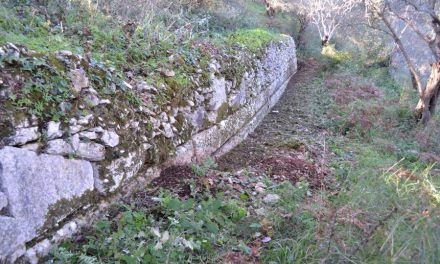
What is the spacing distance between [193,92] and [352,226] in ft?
9.71

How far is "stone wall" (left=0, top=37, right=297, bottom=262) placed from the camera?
8.46ft

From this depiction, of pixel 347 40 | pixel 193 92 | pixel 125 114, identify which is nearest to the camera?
pixel 125 114

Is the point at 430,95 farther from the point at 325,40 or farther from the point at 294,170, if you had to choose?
the point at 325,40

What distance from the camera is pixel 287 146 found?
258 inches

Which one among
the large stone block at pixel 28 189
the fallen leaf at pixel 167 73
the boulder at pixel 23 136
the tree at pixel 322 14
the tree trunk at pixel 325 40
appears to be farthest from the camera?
the tree trunk at pixel 325 40

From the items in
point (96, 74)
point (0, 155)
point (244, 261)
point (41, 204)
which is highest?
point (96, 74)

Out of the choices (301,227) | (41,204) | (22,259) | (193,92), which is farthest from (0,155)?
(193,92)

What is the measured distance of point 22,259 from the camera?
2553 millimetres

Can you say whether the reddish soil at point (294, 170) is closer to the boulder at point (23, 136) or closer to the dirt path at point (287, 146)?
the dirt path at point (287, 146)

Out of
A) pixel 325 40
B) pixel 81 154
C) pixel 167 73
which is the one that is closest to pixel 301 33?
pixel 325 40

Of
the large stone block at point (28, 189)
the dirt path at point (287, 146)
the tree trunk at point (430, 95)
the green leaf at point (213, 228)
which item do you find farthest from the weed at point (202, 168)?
the tree trunk at point (430, 95)

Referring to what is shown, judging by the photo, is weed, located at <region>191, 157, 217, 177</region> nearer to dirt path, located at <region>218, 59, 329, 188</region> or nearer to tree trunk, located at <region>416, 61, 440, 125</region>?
dirt path, located at <region>218, 59, 329, 188</region>

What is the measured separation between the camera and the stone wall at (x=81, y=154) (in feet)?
8.46

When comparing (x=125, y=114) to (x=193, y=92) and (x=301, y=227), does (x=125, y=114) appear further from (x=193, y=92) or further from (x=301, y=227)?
(x=301, y=227)
